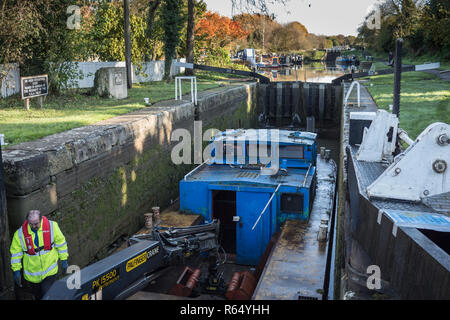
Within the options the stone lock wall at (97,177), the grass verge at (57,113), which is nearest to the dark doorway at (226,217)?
the stone lock wall at (97,177)

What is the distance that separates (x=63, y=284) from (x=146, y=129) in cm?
710

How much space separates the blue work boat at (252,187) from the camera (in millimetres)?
9969

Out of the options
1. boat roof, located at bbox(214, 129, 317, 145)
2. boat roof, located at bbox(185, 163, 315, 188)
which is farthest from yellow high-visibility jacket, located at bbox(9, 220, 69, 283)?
boat roof, located at bbox(214, 129, 317, 145)

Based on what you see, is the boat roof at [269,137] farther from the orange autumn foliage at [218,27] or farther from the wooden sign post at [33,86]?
the orange autumn foliage at [218,27]

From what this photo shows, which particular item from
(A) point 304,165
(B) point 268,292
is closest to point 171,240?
(B) point 268,292

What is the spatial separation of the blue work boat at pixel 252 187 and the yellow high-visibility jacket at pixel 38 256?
438 cm

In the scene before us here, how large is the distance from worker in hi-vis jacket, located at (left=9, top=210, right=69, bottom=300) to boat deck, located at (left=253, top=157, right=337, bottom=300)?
2949 mm

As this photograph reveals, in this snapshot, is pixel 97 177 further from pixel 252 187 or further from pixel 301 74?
pixel 301 74

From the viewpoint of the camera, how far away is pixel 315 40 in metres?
122

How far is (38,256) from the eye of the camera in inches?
242

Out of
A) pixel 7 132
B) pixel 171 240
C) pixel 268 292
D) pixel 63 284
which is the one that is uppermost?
pixel 7 132

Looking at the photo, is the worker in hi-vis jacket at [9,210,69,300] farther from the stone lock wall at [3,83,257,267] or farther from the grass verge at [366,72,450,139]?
the grass verge at [366,72,450,139]

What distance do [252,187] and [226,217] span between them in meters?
1.48

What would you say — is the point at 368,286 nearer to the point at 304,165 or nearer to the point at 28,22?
the point at 304,165
